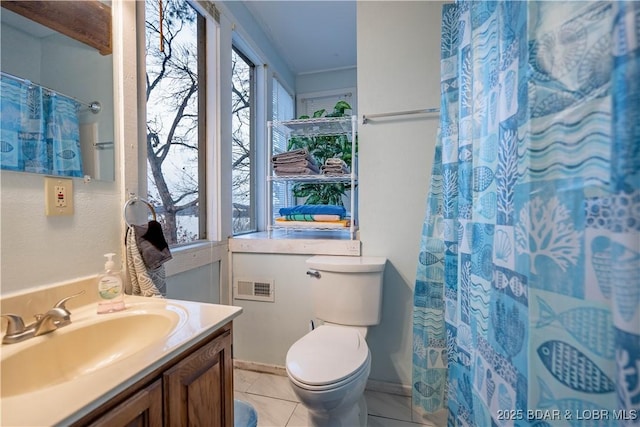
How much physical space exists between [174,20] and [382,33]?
121 cm

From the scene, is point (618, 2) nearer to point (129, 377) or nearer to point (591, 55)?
point (591, 55)

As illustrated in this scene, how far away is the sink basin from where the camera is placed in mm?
586

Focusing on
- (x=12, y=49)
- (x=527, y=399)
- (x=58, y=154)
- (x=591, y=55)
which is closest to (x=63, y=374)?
(x=58, y=154)

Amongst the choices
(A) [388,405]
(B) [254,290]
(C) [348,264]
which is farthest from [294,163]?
(A) [388,405]

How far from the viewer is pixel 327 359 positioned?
3.73 feet

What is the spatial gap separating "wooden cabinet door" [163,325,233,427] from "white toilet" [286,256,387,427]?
34 cm

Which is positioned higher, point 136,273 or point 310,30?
point 310,30

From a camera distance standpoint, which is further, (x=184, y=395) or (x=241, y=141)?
(x=241, y=141)

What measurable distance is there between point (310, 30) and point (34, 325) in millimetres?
2593

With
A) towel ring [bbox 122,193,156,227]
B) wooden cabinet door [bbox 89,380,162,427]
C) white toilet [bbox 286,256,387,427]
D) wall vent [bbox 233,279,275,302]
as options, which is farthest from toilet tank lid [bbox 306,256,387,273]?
wooden cabinet door [bbox 89,380,162,427]

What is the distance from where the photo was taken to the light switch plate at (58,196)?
778 mm

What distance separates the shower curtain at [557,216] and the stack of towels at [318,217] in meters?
0.99

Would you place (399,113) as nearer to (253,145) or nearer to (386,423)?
(253,145)

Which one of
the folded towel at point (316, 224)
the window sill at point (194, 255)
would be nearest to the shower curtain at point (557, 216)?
the folded towel at point (316, 224)
